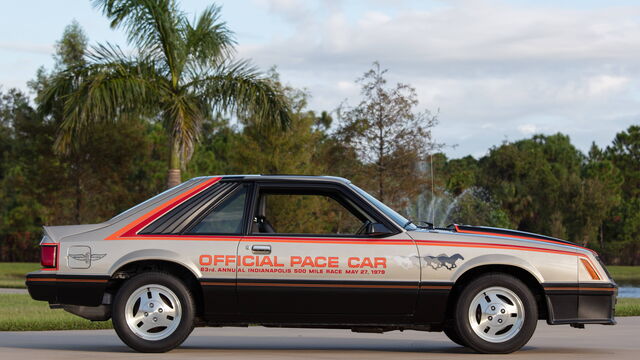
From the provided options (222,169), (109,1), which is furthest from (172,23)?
(222,169)

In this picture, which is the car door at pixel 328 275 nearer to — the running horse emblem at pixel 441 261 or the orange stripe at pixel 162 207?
the running horse emblem at pixel 441 261

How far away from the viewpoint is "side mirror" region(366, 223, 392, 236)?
898 centimetres

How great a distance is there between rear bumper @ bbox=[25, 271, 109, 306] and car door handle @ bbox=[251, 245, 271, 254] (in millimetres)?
1369

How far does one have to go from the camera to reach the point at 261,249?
8.99 meters

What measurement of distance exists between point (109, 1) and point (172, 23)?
4.83 feet

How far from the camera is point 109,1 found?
883 inches

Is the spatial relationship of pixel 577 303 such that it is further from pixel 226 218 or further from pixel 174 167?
pixel 174 167

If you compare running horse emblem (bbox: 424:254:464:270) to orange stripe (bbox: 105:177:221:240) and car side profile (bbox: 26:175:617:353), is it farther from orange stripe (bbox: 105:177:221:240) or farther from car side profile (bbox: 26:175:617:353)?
orange stripe (bbox: 105:177:221:240)

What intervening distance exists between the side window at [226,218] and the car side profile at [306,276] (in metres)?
0.01

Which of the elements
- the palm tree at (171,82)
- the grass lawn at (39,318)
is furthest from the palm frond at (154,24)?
the grass lawn at (39,318)

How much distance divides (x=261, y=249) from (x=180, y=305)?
894 millimetres

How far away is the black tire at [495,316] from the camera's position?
9.05 m

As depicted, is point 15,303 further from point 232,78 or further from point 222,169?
point 222,169

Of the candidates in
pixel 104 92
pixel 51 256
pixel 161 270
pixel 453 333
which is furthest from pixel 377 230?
pixel 104 92
